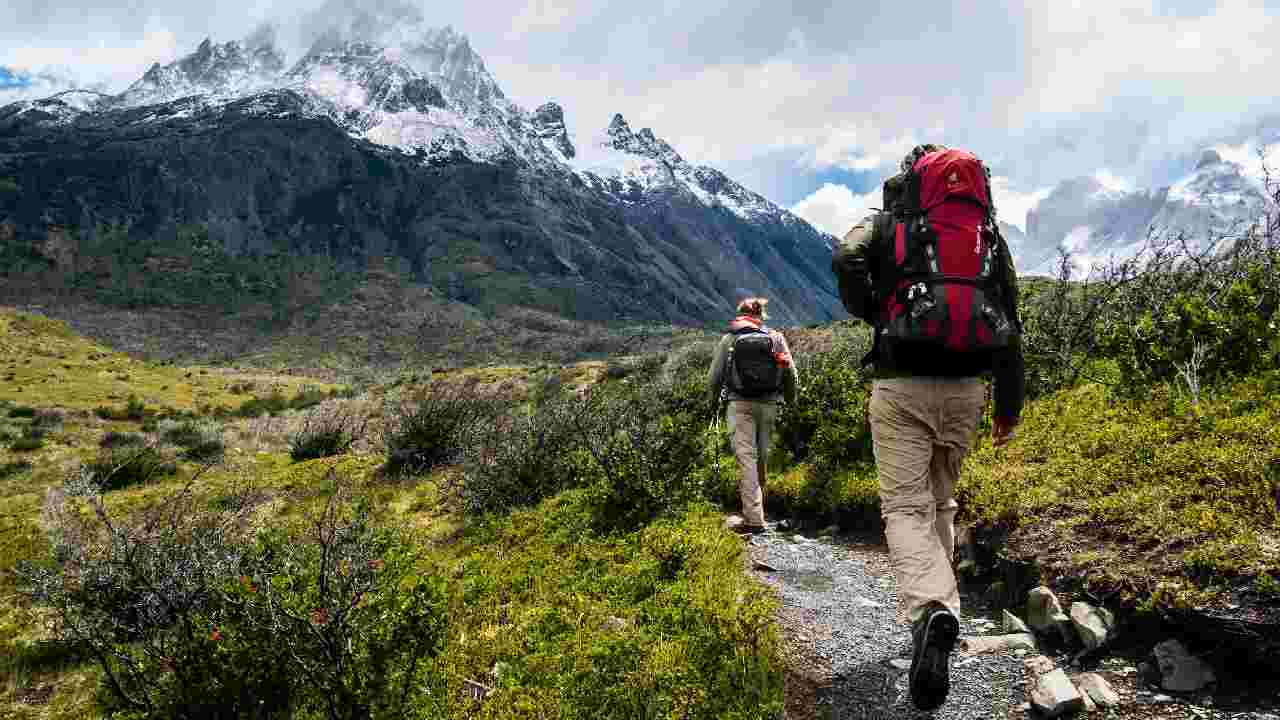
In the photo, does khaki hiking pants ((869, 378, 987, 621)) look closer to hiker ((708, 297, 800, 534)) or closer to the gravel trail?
the gravel trail

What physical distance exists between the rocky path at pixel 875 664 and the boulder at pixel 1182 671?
9cm

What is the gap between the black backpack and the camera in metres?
6.83

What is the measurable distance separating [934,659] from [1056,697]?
63cm

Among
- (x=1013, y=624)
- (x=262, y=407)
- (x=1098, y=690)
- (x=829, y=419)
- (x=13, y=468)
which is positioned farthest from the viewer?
(x=262, y=407)

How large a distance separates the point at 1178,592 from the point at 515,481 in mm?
6609

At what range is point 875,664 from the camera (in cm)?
395

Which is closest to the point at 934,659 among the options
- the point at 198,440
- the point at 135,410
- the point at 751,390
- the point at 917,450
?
the point at 917,450

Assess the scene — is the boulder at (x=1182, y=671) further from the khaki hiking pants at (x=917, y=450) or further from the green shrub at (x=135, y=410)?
the green shrub at (x=135, y=410)

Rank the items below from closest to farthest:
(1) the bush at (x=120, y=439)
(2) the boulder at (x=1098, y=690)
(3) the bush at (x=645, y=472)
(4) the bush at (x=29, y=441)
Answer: (2) the boulder at (x=1098, y=690), (3) the bush at (x=645, y=472), (4) the bush at (x=29, y=441), (1) the bush at (x=120, y=439)

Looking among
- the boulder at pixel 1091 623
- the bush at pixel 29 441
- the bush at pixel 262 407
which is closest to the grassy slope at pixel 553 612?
the boulder at pixel 1091 623

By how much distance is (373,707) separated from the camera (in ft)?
11.9

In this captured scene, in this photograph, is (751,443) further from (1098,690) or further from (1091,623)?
(1098,690)

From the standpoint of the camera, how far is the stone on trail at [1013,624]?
4.10 m

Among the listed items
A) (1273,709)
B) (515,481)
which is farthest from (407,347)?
(1273,709)
